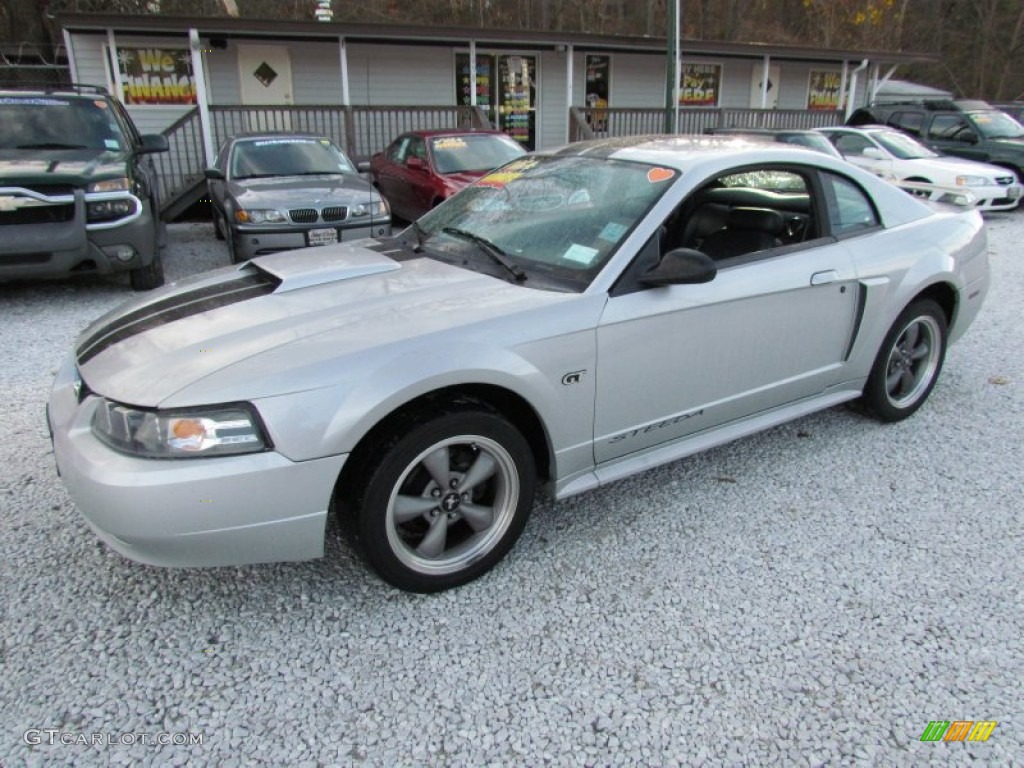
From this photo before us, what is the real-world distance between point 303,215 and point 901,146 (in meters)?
10.6

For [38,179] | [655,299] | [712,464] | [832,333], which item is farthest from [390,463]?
[38,179]

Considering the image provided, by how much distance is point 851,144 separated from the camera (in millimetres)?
12633

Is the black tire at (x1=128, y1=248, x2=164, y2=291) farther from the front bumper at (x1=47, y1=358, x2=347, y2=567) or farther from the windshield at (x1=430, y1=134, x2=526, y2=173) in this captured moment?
the front bumper at (x1=47, y1=358, x2=347, y2=567)

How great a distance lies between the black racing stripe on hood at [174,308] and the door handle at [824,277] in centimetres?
244

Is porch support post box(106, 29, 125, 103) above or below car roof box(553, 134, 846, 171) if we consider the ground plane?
above

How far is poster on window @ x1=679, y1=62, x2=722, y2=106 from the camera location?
18703mm

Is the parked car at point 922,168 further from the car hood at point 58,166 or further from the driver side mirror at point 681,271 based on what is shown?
the car hood at point 58,166

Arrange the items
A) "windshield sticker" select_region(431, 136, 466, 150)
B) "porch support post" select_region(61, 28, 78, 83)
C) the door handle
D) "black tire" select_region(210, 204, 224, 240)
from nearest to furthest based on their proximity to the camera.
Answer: the door handle
"black tire" select_region(210, 204, 224, 240)
"windshield sticker" select_region(431, 136, 466, 150)
"porch support post" select_region(61, 28, 78, 83)

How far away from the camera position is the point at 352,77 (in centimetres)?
1531

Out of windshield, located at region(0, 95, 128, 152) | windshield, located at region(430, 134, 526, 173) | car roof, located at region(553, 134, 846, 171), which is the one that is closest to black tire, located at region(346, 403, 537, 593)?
A: car roof, located at region(553, 134, 846, 171)

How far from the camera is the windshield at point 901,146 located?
12.2 m

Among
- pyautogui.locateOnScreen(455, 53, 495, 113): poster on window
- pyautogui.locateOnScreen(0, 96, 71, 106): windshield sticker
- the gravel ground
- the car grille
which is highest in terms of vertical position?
pyautogui.locateOnScreen(455, 53, 495, 113): poster on window

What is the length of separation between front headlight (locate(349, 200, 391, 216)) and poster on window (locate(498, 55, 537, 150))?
32.5ft

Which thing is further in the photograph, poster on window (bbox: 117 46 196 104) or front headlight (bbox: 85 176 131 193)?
poster on window (bbox: 117 46 196 104)
